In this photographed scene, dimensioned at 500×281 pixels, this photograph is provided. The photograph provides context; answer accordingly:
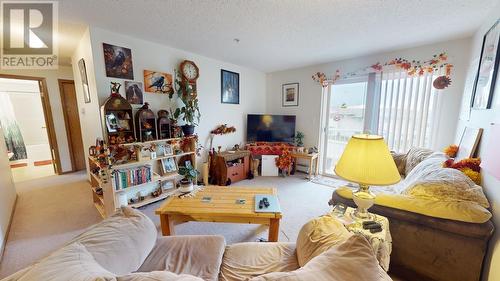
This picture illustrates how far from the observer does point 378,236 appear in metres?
1.13

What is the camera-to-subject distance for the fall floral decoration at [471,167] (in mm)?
1596

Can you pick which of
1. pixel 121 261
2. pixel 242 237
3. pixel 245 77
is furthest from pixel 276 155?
pixel 121 261

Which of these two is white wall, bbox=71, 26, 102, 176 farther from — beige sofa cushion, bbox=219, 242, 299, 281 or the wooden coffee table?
beige sofa cushion, bbox=219, 242, 299, 281

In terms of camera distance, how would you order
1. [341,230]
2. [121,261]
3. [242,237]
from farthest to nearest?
[242,237] → [341,230] → [121,261]

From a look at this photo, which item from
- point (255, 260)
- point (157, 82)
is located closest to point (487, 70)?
point (255, 260)

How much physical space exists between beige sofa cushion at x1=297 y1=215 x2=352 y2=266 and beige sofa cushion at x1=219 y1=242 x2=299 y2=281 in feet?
0.32

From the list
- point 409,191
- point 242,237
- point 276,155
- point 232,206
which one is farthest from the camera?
point 276,155

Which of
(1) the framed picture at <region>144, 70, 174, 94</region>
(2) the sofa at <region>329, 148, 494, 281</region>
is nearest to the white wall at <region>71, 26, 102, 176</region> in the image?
(1) the framed picture at <region>144, 70, 174, 94</region>

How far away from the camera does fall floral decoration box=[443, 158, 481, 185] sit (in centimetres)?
160

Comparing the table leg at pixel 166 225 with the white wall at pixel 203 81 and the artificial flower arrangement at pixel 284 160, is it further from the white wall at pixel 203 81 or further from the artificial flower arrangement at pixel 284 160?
the artificial flower arrangement at pixel 284 160

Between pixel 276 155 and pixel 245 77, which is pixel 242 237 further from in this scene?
pixel 245 77

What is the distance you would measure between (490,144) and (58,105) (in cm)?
616

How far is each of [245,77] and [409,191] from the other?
3411mm

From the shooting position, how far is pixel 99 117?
2387mm
